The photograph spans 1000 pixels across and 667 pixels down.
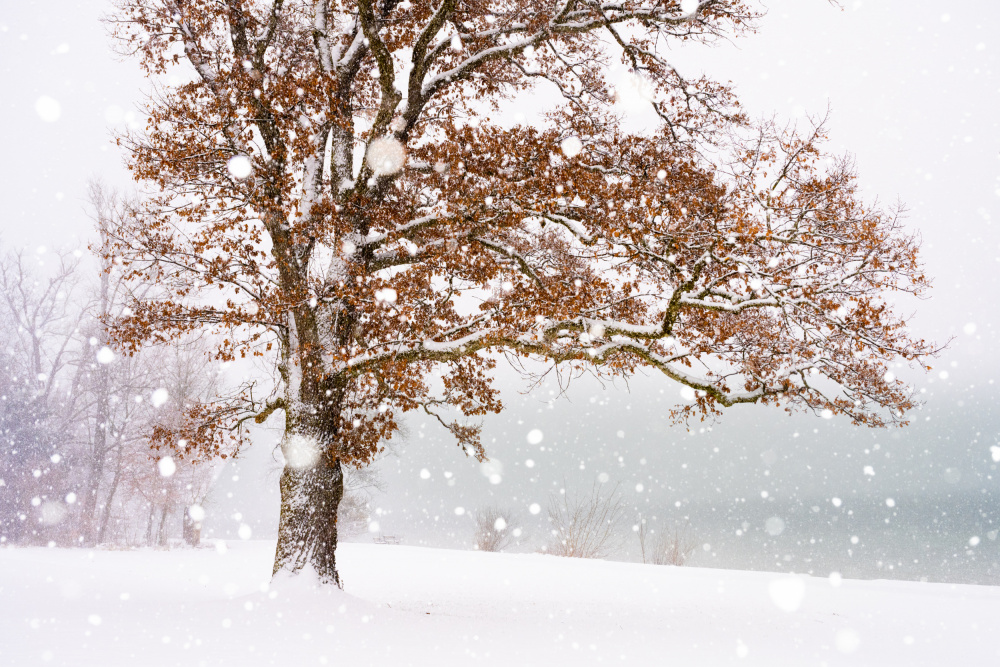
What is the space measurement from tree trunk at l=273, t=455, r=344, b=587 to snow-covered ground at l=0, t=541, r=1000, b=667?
438mm

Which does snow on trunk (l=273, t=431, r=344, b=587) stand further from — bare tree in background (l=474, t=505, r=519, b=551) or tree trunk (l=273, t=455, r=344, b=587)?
bare tree in background (l=474, t=505, r=519, b=551)

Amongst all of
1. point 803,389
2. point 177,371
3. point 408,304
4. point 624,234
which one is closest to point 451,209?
point 408,304

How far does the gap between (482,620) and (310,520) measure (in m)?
2.99

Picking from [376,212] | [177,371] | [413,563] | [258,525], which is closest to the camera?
[376,212]

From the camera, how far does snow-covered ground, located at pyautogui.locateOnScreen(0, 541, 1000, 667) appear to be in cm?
576

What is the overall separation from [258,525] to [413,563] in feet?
149

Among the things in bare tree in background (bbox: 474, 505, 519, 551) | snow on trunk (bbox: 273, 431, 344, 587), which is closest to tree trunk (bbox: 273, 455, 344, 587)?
snow on trunk (bbox: 273, 431, 344, 587)

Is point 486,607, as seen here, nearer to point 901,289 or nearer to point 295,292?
point 295,292

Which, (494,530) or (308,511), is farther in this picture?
(494,530)

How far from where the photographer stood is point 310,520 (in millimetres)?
8344

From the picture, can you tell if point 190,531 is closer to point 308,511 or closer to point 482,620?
point 308,511

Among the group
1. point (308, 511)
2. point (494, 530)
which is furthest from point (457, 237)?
point (494, 530)

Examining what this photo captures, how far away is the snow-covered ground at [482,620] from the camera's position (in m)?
5.76

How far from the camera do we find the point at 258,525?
5412 cm
